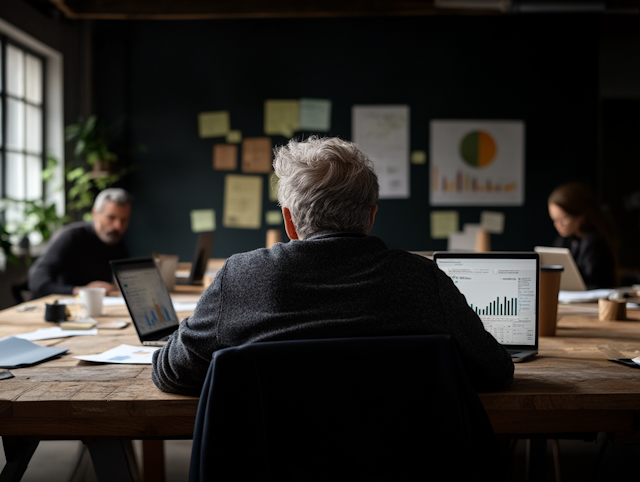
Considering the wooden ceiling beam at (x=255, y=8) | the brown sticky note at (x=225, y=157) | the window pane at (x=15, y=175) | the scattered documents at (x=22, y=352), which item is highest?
the wooden ceiling beam at (x=255, y=8)

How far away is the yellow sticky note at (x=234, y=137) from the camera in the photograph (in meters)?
4.86

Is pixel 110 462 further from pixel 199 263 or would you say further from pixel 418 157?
pixel 418 157

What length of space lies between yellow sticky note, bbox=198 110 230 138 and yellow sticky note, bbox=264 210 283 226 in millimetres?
762

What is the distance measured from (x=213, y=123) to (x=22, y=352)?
358 centimetres

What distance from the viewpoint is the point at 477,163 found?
15.9 feet

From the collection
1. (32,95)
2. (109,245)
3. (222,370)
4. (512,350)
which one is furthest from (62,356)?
(32,95)

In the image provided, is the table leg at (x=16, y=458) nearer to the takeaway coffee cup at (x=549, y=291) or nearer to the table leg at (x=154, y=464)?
the table leg at (x=154, y=464)

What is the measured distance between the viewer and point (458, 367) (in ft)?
2.95

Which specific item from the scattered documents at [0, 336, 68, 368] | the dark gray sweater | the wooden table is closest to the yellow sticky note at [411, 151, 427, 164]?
the wooden table

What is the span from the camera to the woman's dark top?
343 centimetres

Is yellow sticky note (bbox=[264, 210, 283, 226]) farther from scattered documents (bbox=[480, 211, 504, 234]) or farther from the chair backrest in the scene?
the chair backrest

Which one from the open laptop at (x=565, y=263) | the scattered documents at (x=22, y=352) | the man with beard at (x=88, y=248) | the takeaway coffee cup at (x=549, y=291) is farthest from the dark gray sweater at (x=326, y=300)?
the man with beard at (x=88, y=248)

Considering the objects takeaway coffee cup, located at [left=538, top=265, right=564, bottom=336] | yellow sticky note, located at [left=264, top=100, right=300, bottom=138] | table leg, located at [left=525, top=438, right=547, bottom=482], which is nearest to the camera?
takeaway coffee cup, located at [left=538, top=265, right=564, bottom=336]

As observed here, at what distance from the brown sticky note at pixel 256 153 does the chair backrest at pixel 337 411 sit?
13.3 feet
